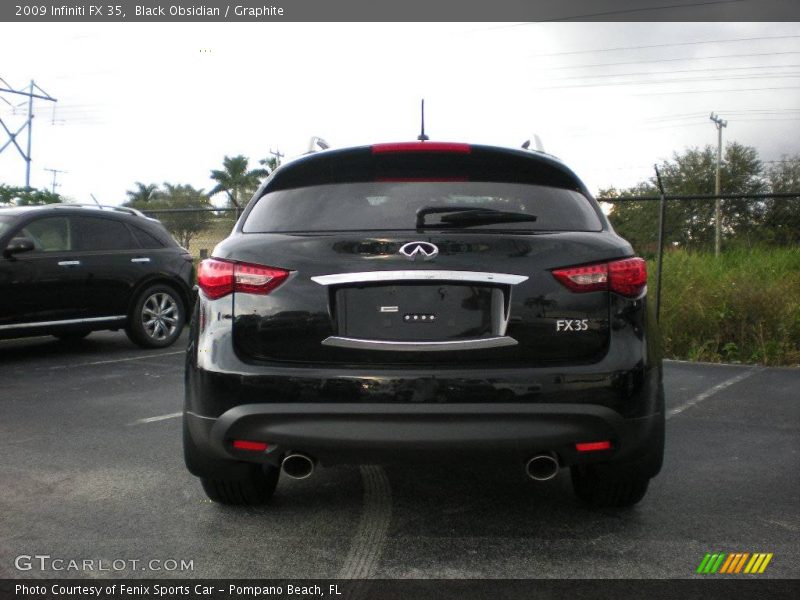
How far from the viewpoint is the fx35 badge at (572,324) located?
289 centimetres

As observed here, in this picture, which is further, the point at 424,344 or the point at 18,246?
the point at 18,246

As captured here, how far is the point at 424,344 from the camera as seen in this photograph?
2846mm

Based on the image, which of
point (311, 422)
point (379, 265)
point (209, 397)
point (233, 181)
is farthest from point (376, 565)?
point (233, 181)

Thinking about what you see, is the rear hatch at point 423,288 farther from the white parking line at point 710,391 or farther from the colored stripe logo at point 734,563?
the white parking line at point 710,391

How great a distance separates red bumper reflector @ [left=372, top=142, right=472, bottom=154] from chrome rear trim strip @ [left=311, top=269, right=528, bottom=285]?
0.69 metres

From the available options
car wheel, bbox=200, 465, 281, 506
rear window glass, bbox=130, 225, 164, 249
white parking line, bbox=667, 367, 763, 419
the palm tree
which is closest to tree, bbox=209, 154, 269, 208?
the palm tree

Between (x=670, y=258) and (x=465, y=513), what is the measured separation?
336 inches

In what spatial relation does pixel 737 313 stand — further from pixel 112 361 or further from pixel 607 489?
pixel 112 361

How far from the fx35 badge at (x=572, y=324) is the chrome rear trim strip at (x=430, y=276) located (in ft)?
0.69

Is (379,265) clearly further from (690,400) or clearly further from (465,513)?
(690,400)

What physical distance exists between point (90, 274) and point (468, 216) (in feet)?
22.4

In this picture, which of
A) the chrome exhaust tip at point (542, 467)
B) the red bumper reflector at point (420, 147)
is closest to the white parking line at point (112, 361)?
the red bumper reflector at point (420, 147)

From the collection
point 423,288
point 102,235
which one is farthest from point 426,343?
point 102,235

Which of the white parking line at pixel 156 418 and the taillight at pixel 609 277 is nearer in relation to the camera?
the taillight at pixel 609 277
